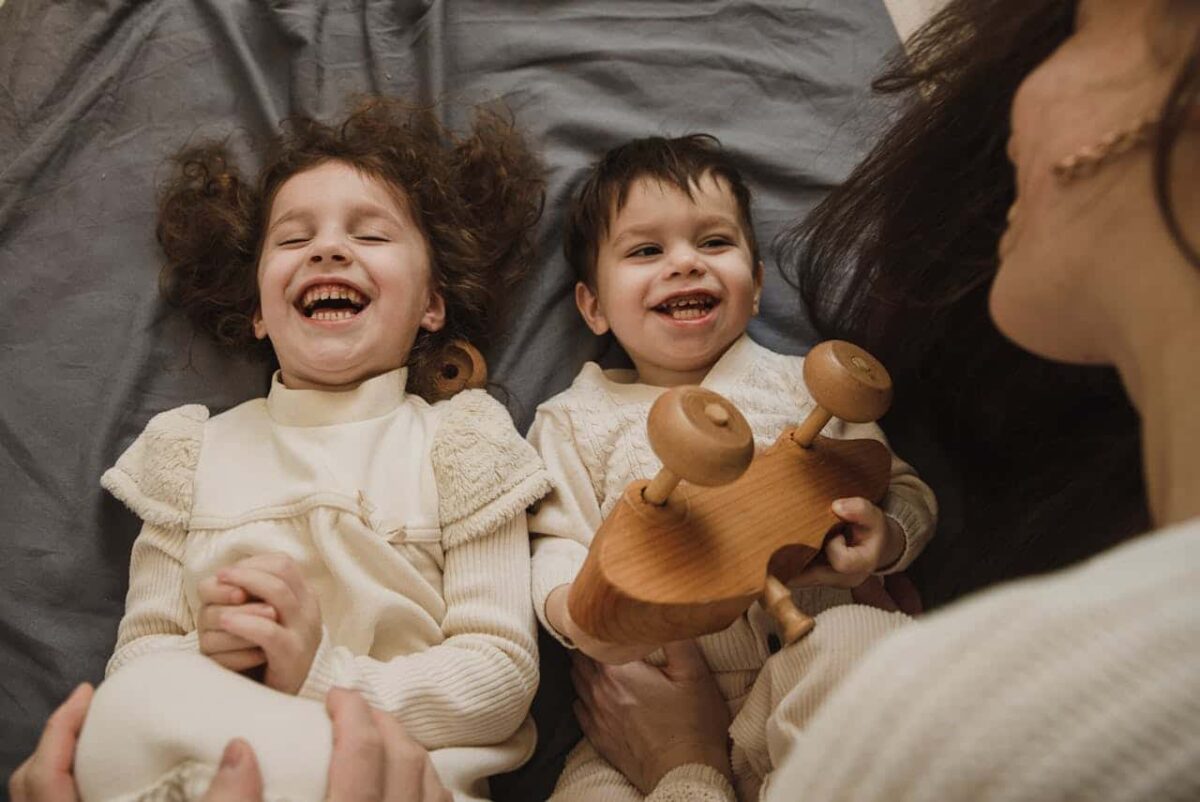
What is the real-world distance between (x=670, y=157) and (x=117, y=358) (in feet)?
2.28

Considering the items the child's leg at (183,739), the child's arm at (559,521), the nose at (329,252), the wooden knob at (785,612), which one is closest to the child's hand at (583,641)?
the child's arm at (559,521)

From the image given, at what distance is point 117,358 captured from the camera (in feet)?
3.59

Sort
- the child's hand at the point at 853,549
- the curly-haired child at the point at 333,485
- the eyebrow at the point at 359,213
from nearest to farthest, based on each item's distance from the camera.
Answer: the curly-haired child at the point at 333,485, the child's hand at the point at 853,549, the eyebrow at the point at 359,213

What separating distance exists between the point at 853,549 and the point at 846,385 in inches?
6.5

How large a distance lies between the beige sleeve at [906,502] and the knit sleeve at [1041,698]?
49 centimetres

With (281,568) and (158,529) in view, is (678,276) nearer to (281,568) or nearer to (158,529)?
(281,568)

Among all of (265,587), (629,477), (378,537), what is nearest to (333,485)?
(378,537)

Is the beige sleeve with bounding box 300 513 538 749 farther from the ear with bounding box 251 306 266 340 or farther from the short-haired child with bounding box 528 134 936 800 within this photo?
the ear with bounding box 251 306 266 340

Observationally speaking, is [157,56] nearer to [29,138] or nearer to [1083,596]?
[29,138]

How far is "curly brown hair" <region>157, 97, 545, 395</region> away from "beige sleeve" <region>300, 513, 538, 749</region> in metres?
0.26

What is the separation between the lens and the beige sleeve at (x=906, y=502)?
36.7 inches

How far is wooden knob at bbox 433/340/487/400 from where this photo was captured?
1.11 meters

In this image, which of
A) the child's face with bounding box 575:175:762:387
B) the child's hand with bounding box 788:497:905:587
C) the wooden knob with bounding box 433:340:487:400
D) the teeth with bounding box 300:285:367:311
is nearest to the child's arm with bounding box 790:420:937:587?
the child's hand with bounding box 788:497:905:587

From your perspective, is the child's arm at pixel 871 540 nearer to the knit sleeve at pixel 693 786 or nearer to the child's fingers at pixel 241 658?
the knit sleeve at pixel 693 786
